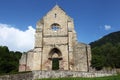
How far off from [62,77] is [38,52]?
1221 centimetres

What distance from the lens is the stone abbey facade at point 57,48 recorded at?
1566 inches

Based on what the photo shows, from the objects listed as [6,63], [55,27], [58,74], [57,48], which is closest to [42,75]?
[58,74]

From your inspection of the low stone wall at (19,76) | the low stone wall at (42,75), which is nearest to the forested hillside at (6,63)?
the low stone wall at (19,76)

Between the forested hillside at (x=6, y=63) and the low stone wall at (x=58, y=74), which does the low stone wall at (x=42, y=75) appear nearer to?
the low stone wall at (x=58, y=74)

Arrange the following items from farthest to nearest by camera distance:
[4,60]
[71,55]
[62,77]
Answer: [4,60]
[71,55]
[62,77]

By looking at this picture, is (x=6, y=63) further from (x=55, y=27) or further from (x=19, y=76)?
(x=19, y=76)

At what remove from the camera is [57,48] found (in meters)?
40.5

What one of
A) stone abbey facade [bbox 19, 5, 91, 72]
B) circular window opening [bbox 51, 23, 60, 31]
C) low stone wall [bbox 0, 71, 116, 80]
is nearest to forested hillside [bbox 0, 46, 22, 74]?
stone abbey facade [bbox 19, 5, 91, 72]

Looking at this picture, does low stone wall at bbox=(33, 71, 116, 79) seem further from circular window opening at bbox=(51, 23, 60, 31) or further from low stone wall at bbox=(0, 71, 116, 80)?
circular window opening at bbox=(51, 23, 60, 31)

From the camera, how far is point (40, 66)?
3978cm

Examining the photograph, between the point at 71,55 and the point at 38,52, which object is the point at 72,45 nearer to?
the point at 71,55

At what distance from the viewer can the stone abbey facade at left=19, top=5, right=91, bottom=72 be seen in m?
39.8

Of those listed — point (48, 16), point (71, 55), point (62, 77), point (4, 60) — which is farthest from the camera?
point (4, 60)

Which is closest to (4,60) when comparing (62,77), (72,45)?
(72,45)
